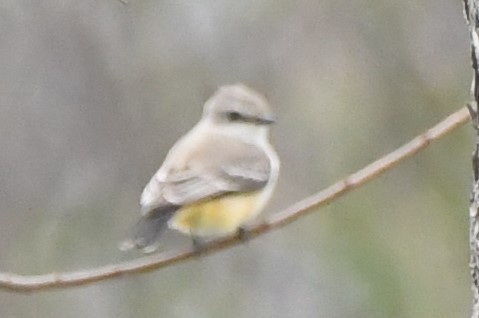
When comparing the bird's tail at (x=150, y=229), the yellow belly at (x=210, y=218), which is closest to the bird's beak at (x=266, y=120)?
the yellow belly at (x=210, y=218)

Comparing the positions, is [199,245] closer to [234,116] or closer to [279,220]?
[279,220]

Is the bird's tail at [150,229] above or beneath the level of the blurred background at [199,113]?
beneath

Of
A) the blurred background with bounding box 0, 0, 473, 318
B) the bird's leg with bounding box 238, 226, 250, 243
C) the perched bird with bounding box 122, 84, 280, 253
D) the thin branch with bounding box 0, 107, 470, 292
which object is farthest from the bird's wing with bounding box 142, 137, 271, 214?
the blurred background with bounding box 0, 0, 473, 318

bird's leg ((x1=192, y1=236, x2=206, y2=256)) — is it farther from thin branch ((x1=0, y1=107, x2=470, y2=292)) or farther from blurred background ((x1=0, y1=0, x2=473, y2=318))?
blurred background ((x1=0, y1=0, x2=473, y2=318))

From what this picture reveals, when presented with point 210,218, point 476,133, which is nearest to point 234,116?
point 210,218

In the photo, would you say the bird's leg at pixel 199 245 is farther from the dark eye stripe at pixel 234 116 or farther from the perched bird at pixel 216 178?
the dark eye stripe at pixel 234 116

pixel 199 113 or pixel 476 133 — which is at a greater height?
pixel 199 113
